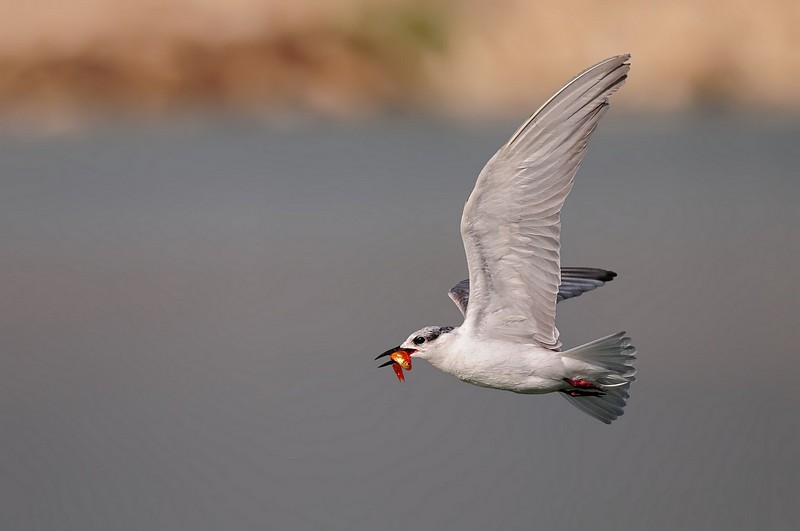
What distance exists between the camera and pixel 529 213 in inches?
125

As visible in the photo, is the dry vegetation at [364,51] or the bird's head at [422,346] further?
the dry vegetation at [364,51]

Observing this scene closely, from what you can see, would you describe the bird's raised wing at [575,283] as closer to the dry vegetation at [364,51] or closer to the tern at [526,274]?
the tern at [526,274]

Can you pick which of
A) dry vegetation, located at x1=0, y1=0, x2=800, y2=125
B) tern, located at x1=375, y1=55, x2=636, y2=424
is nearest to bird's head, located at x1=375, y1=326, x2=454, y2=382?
tern, located at x1=375, y1=55, x2=636, y2=424

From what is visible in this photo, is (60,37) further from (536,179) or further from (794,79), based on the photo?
(536,179)

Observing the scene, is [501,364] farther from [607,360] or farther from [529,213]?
[529,213]

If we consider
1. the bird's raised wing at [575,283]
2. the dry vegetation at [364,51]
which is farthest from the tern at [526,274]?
the dry vegetation at [364,51]

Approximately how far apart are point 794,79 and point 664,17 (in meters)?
0.97

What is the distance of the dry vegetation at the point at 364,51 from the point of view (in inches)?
328

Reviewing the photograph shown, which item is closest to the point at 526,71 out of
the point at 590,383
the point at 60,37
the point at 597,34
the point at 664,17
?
the point at 597,34

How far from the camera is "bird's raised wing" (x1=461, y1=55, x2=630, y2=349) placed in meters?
3.05

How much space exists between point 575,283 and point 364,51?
5188mm

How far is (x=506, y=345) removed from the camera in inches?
129

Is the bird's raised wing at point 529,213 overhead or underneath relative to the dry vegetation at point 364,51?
underneath

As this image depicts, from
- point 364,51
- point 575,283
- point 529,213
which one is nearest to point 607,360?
point 529,213
